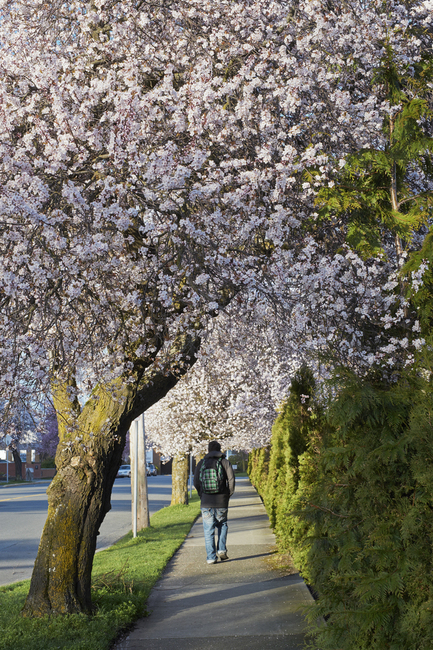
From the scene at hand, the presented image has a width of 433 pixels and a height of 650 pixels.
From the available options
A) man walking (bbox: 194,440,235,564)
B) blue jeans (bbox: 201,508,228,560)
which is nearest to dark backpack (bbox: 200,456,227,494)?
man walking (bbox: 194,440,235,564)

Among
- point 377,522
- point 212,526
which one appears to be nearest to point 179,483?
point 212,526

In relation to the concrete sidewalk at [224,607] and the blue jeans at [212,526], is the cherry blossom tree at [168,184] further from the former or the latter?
the blue jeans at [212,526]

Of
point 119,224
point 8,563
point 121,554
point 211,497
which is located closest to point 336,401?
point 119,224

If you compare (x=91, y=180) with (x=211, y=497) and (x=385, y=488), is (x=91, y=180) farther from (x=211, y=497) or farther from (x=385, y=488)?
(x=211, y=497)

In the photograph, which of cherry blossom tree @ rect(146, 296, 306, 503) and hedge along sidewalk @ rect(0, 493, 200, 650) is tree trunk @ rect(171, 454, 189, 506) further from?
hedge along sidewalk @ rect(0, 493, 200, 650)

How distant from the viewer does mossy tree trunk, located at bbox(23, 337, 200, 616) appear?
5949mm

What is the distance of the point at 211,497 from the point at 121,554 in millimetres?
2359

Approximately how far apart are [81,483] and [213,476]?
405cm

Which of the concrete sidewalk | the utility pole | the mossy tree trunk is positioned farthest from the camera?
the utility pole

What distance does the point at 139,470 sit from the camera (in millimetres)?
14211

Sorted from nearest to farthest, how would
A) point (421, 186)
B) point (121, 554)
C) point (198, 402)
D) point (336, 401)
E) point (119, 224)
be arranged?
point (336, 401) < point (119, 224) < point (421, 186) < point (121, 554) < point (198, 402)

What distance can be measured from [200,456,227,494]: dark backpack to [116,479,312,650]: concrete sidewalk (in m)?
1.17

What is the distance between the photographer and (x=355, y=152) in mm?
5699

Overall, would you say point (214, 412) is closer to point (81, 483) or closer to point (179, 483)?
point (179, 483)
